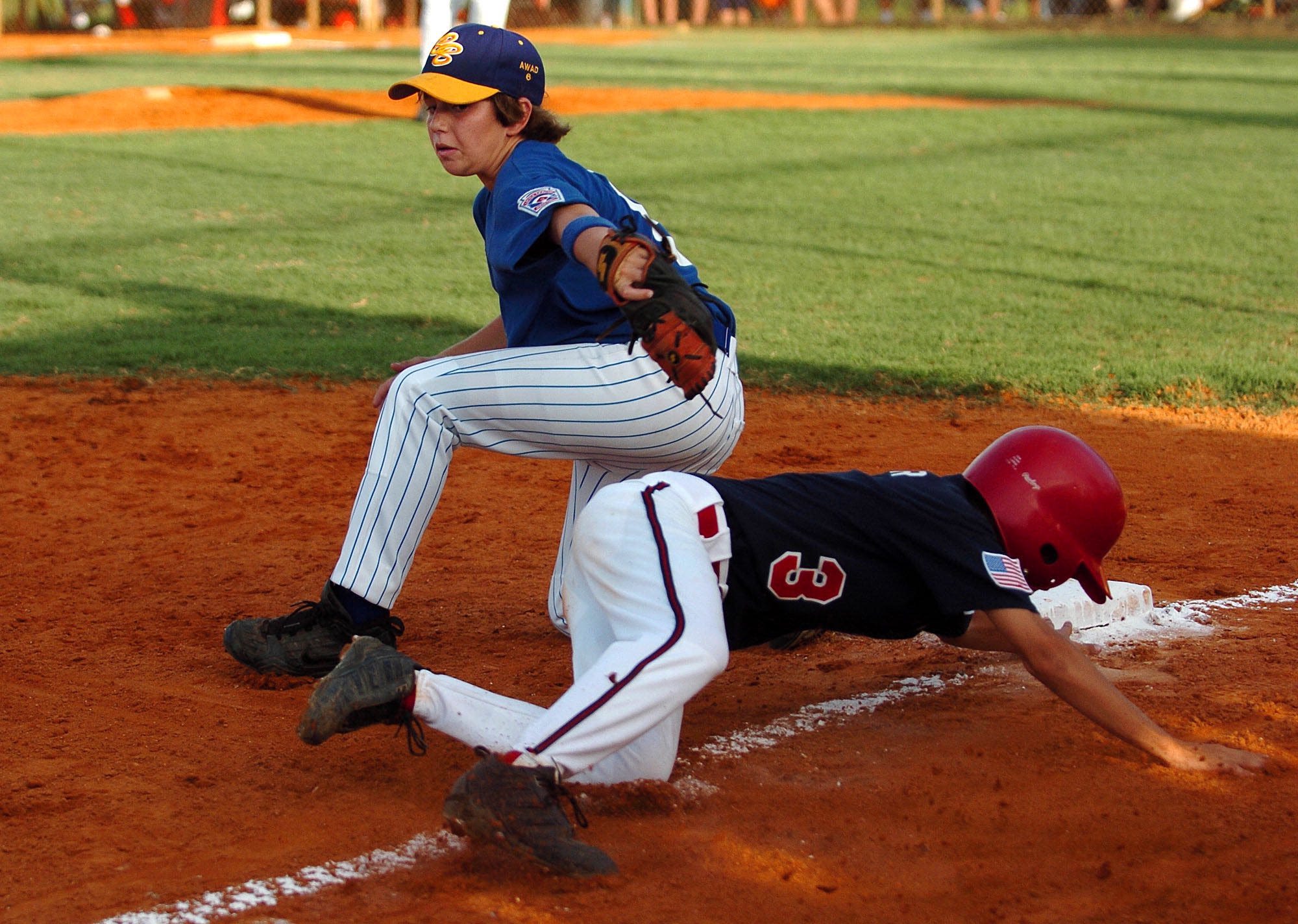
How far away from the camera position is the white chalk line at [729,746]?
2.27m

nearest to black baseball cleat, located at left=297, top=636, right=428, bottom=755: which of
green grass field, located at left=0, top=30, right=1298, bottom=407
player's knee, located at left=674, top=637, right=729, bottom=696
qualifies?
player's knee, located at left=674, top=637, right=729, bottom=696

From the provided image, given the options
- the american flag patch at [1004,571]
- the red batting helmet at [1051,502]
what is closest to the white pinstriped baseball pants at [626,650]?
the american flag patch at [1004,571]

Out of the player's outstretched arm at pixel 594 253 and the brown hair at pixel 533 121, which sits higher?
the brown hair at pixel 533 121

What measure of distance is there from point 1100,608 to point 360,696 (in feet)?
6.37

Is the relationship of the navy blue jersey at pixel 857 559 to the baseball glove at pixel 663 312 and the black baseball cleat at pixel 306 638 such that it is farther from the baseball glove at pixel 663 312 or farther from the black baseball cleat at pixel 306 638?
the black baseball cleat at pixel 306 638

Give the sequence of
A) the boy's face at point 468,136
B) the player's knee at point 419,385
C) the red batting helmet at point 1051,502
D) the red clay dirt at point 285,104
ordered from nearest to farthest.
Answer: the red batting helmet at point 1051,502 < the player's knee at point 419,385 < the boy's face at point 468,136 < the red clay dirt at point 285,104

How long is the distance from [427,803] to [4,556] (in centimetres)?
→ 211

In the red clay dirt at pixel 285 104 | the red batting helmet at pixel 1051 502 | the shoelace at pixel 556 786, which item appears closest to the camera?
the shoelace at pixel 556 786

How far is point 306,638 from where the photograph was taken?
3236mm

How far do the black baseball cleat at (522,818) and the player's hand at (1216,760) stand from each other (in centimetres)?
107

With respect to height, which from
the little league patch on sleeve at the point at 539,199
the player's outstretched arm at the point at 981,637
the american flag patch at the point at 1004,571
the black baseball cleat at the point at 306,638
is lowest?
the black baseball cleat at the point at 306,638

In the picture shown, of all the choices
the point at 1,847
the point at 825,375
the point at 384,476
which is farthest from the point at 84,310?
the point at 1,847

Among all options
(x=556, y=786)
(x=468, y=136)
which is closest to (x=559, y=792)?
(x=556, y=786)

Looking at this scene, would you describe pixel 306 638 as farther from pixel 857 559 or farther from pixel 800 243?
pixel 800 243
